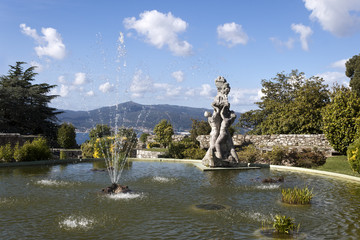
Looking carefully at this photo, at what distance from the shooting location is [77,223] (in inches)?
340

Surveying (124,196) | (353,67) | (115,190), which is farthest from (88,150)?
(353,67)

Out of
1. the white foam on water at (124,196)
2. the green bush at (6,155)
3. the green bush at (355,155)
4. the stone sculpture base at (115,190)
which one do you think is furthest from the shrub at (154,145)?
the white foam on water at (124,196)

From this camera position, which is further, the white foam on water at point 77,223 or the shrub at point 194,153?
the shrub at point 194,153

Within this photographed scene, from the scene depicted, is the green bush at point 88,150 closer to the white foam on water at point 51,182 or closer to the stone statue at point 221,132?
the stone statue at point 221,132

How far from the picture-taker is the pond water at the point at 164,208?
8070 mm

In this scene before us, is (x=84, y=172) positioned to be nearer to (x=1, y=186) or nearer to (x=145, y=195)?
(x=1, y=186)

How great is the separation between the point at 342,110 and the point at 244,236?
19.5 metres

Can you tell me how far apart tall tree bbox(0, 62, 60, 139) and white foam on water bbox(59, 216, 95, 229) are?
42.7 meters

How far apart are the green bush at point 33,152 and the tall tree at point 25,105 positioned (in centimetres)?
2609

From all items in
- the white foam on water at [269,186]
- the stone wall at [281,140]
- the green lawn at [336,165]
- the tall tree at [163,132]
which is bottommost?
the white foam on water at [269,186]

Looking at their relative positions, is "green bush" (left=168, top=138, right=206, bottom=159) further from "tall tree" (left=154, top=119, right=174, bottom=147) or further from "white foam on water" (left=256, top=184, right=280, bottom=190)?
"tall tree" (left=154, top=119, right=174, bottom=147)

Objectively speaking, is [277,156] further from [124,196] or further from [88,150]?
[88,150]

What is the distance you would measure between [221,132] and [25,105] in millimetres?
38364

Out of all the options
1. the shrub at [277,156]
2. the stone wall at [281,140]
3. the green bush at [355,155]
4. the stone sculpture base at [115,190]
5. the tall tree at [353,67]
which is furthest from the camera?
the tall tree at [353,67]
